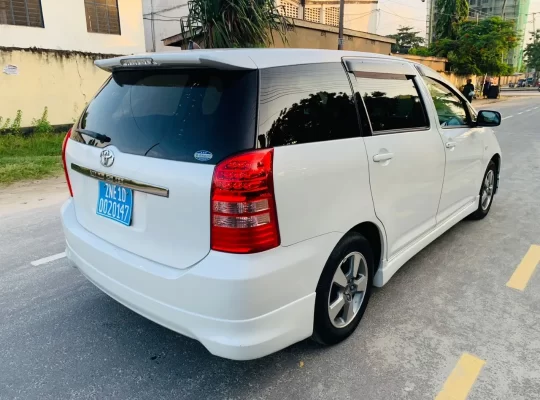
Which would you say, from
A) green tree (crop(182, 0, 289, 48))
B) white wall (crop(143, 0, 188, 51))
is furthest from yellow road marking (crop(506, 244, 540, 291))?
white wall (crop(143, 0, 188, 51))

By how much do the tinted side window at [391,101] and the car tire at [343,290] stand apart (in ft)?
2.49

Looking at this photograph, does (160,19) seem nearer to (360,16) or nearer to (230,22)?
(230,22)

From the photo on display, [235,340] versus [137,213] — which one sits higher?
[137,213]

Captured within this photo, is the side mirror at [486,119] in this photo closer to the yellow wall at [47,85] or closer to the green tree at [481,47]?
the yellow wall at [47,85]

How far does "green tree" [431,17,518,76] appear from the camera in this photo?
3231cm

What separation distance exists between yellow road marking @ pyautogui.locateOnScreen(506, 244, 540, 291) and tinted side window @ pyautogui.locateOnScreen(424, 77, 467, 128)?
135 centimetres

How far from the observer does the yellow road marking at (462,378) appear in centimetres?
224

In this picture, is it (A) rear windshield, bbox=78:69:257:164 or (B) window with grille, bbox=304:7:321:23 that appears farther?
(B) window with grille, bbox=304:7:321:23

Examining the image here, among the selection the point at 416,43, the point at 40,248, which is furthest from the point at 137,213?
the point at 416,43

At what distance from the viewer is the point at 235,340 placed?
202cm

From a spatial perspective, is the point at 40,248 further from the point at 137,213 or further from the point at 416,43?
the point at 416,43

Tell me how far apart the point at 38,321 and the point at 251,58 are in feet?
7.43

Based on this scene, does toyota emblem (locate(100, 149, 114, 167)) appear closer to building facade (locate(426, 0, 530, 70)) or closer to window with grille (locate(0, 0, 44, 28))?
window with grille (locate(0, 0, 44, 28))

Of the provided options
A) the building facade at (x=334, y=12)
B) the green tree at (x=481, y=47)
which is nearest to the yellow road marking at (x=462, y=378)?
the building facade at (x=334, y=12)
